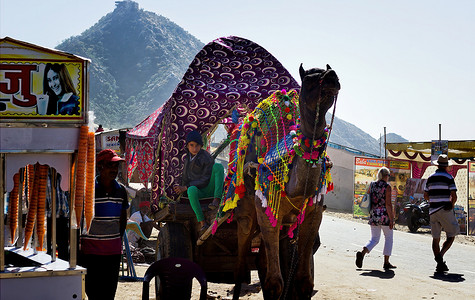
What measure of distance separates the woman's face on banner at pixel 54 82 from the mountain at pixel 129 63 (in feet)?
424

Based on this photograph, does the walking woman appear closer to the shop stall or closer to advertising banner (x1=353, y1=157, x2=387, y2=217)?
the shop stall

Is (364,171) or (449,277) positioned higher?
A: (364,171)

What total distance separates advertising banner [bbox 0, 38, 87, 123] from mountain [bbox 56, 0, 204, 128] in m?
129

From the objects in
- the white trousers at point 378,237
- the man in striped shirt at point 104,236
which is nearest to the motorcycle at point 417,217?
the white trousers at point 378,237

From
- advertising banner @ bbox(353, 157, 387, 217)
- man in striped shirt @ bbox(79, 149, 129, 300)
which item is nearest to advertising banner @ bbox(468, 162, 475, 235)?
advertising banner @ bbox(353, 157, 387, 217)

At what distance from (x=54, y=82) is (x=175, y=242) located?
12.6ft

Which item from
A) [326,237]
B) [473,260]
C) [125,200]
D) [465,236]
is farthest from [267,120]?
[465,236]

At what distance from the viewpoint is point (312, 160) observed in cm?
632

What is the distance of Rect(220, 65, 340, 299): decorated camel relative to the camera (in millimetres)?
6215

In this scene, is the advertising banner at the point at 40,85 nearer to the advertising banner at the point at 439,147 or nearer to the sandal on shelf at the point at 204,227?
the sandal on shelf at the point at 204,227

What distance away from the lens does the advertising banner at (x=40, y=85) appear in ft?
15.7

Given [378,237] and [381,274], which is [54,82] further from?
[378,237]

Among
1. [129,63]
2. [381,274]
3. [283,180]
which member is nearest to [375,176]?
[381,274]

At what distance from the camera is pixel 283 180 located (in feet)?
22.0
